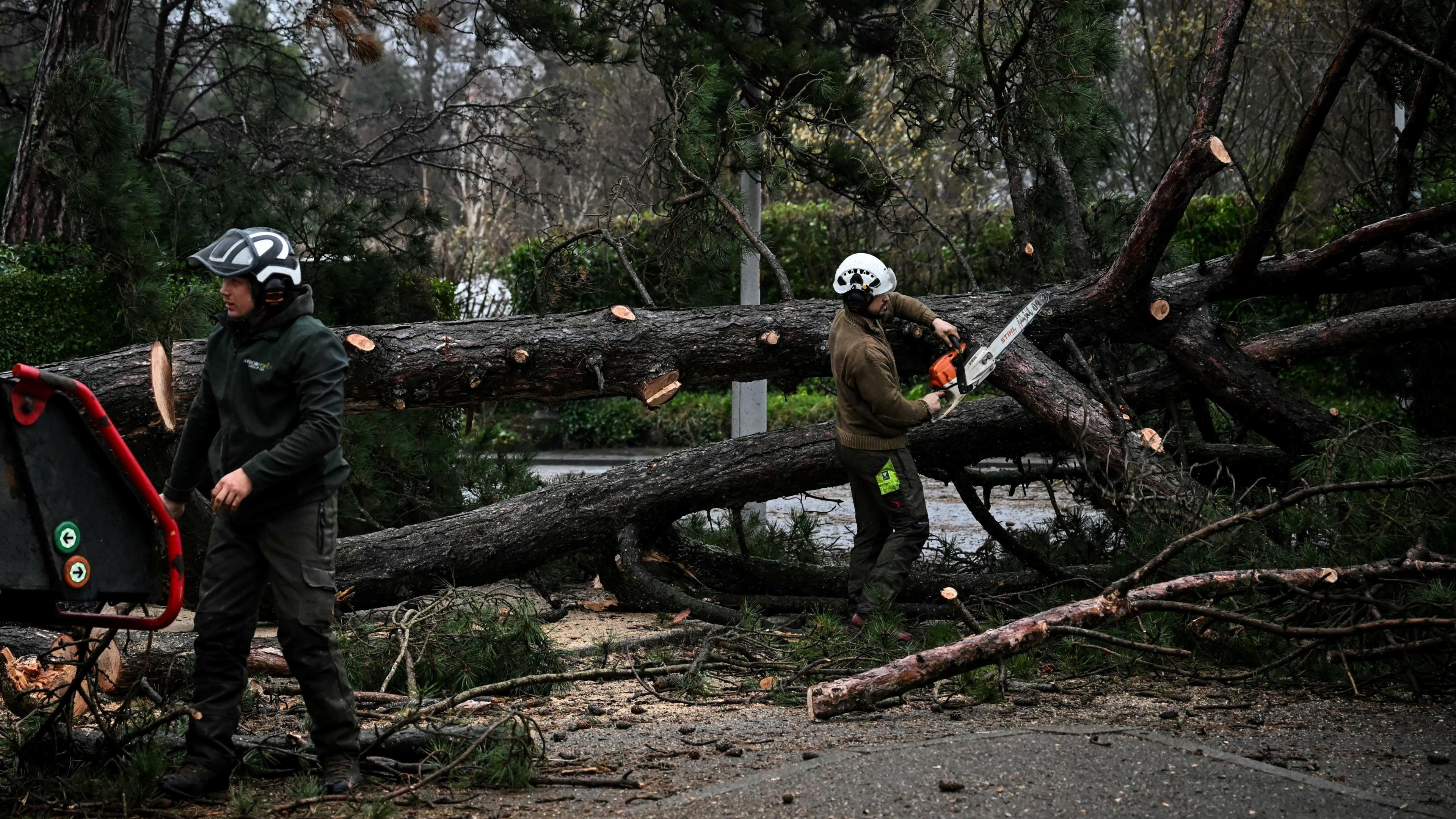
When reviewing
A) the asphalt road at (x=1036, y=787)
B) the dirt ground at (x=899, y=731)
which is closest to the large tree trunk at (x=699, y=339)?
the dirt ground at (x=899, y=731)

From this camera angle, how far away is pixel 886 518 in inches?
229

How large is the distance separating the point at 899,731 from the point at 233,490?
2229mm

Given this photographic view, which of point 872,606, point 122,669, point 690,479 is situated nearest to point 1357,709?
point 872,606

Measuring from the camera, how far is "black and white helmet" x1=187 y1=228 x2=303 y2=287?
3.41m

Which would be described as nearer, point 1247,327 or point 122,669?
point 122,669

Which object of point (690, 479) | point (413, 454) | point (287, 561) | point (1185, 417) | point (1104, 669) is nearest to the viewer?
point (287, 561)

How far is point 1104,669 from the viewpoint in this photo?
473 cm

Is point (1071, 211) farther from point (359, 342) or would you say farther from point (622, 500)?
point (359, 342)

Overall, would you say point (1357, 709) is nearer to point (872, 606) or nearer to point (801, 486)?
point (872, 606)

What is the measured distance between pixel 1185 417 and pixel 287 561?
5014 millimetres

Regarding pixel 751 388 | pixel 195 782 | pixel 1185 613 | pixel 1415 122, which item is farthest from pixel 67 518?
pixel 751 388

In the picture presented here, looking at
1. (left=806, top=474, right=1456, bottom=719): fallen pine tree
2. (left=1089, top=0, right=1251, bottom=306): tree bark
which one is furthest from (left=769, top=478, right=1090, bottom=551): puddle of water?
(left=806, top=474, right=1456, bottom=719): fallen pine tree

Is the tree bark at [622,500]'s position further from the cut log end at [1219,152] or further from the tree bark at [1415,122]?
the tree bark at [1415,122]

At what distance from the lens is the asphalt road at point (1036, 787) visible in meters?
3.08
